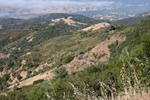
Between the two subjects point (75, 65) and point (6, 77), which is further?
point (6, 77)

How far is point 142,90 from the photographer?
418 cm

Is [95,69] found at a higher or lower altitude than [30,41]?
higher

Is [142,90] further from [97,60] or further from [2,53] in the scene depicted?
[2,53]

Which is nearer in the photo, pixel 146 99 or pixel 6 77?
pixel 146 99

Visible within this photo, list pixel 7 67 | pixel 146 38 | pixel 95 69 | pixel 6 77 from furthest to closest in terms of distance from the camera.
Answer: pixel 7 67
pixel 6 77
pixel 95 69
pixel 146 38

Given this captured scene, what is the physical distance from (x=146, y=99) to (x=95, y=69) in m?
24.2

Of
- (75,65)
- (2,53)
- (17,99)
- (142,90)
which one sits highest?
(142,90)

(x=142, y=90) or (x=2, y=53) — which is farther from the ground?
(x=142, y=90)

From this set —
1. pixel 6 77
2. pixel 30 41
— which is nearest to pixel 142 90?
pixel 6 77

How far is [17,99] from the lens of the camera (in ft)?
70.2

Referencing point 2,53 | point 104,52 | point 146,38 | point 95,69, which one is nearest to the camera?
point 146,38

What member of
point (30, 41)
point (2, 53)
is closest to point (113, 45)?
point (2, 53)

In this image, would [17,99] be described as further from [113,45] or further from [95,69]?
[113,45]

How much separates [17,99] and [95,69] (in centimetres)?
1278
